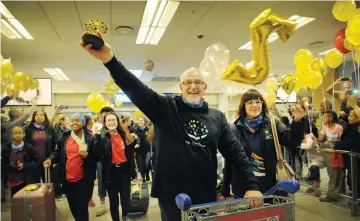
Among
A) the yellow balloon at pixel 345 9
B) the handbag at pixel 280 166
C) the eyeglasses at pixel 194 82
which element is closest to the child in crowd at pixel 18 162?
the eyeglasses at pixel 194 82

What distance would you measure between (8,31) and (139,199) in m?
4.54

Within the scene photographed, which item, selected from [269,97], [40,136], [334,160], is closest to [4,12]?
[40,136]

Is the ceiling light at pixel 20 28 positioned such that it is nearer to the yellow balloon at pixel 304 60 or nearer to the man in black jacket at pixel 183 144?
the man in black jacket at pixel 183 144

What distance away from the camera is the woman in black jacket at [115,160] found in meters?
3.22

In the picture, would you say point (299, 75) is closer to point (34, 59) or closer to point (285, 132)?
point (285, 132)

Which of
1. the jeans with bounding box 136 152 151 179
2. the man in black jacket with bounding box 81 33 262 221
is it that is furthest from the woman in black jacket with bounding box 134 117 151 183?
the man in black jacket with bounding box 81 33 262 221

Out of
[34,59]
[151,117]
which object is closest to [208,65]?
[151,117]

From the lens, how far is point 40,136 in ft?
14.3

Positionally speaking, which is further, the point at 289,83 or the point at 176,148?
the point at 289,83

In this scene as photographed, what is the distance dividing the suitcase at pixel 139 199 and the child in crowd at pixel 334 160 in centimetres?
291

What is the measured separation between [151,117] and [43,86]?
397 inches

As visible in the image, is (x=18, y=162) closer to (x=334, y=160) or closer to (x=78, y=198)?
(x=78, y=198)

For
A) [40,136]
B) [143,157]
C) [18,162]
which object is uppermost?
[40,136]

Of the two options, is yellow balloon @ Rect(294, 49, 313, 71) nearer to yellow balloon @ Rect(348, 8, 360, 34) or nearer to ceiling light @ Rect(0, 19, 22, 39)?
yellow balloon @ Rect(348, 8, 360, 34)
